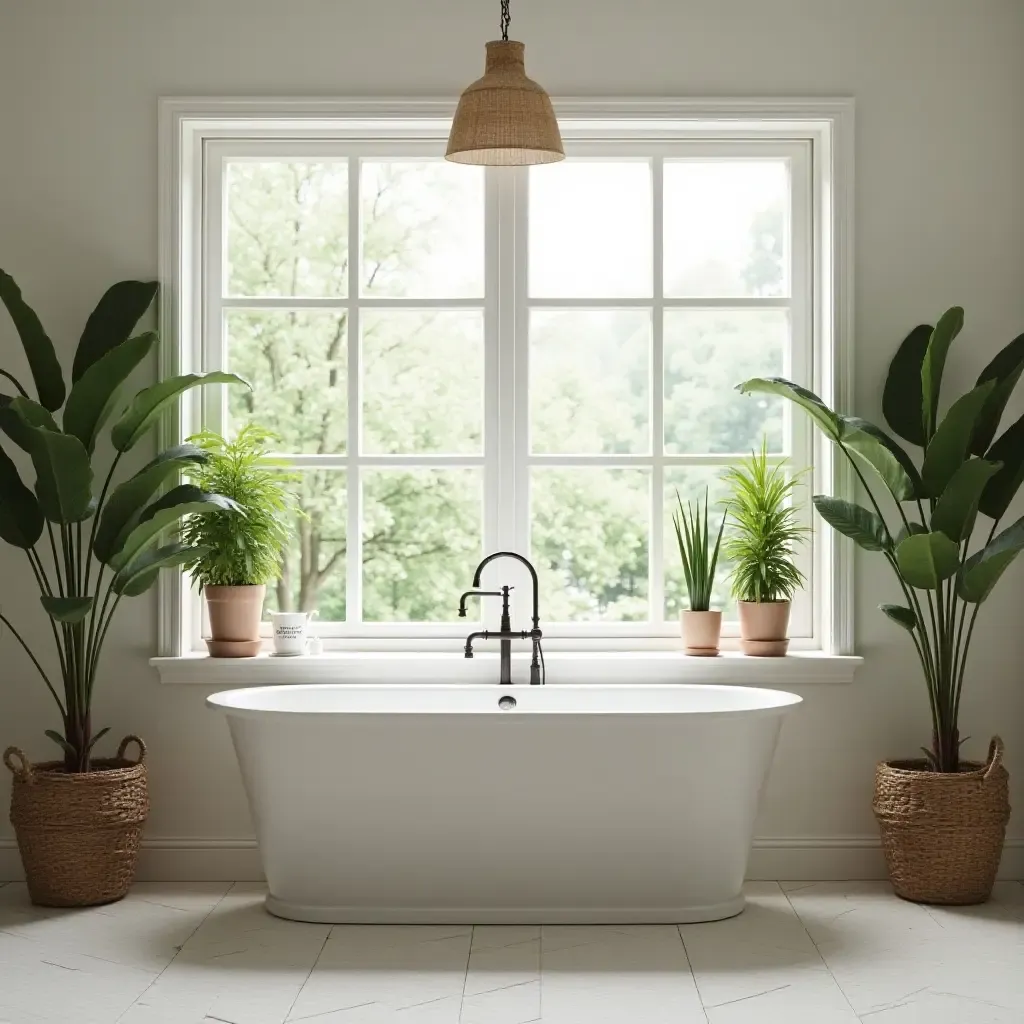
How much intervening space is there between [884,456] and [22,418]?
7.66ft

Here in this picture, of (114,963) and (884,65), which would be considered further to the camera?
(884,65)

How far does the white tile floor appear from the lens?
2713 millimetres

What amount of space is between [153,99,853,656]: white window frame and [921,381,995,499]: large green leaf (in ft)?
1.29

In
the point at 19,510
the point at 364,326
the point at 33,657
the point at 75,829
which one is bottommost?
the point at 75,829

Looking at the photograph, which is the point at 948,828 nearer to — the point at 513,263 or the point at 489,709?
the point at 489,709

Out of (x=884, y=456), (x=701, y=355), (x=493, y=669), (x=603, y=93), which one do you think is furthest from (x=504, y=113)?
(x=493, y=669)

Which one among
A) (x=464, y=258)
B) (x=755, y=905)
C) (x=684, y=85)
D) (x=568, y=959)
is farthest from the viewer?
(x=464, y=258)

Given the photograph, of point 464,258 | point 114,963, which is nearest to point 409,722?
point 114,963

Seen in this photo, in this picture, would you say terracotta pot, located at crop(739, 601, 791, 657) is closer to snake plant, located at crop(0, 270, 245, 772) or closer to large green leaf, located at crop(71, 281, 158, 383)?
snake plant, located at crop(0, 270, 245, 772)

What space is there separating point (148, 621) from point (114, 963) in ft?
3.68

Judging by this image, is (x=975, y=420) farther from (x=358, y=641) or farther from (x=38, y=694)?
(x=38, y=694)

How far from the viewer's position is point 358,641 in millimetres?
4020

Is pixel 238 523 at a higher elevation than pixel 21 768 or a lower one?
higher

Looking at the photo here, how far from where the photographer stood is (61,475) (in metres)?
3.29
